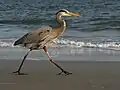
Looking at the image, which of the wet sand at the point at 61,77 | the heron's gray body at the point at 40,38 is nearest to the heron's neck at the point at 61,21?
the heron's gray body at the point at 40,38

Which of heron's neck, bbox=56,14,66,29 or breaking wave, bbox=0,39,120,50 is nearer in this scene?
heron's neck, bbox=56,14,66,29

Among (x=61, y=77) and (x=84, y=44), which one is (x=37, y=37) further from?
(x=84, y=44)

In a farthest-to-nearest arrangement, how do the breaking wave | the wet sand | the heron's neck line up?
the breaking wave, the heron's neck, the wet sand

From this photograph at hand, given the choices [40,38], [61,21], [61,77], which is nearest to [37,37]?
[40,38]

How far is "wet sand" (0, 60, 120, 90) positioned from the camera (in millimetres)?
7039

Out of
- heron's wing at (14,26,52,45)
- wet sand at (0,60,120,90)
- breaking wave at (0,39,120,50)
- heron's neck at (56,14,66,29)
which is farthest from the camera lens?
breaking wave at (0,39,120,50)

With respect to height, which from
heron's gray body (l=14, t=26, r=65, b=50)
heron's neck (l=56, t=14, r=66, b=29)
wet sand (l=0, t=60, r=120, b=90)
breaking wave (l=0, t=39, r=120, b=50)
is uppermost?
heron's neck (l=56, t=14, r=66, b=29)

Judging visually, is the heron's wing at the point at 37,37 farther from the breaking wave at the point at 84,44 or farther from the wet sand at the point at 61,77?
the breaking wave at the point at 84,44

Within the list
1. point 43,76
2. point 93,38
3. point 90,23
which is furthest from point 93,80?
point 90,23

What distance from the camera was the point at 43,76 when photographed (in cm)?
788

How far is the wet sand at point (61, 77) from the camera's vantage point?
7039mm

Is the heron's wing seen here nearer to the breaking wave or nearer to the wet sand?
the wet sand

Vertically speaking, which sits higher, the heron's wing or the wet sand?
the heron's wing

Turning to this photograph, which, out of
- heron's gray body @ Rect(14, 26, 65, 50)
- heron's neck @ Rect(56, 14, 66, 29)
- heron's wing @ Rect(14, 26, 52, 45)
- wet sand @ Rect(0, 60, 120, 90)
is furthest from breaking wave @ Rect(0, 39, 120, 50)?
heron's wing @ Rect(14, 26, 52, 45)
